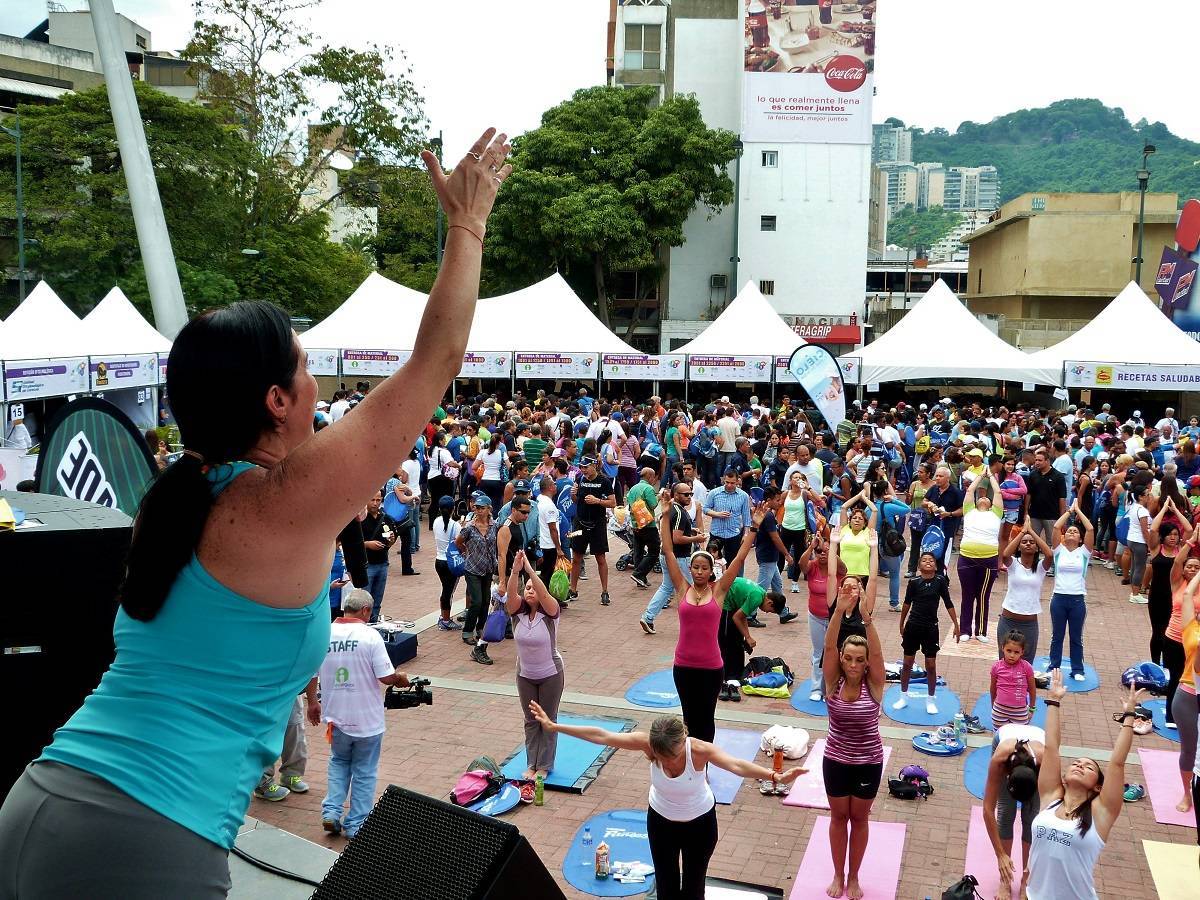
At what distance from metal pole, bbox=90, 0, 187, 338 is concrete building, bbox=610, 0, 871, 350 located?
92.8ft

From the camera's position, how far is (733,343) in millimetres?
26516

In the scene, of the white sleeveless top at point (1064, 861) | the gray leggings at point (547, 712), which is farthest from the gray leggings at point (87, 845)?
the gray leggings at point (547, 712)

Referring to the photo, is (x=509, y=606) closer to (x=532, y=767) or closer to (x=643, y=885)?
(x=532, y=767)

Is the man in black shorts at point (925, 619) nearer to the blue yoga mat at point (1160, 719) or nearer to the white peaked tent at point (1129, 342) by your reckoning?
the blue yoga mat at point (1160, 719)

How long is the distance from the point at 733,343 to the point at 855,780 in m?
20.6

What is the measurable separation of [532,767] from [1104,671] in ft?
21.3

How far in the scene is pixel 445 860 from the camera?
101 inches

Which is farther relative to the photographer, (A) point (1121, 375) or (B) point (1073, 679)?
(A) point (1121, 375)

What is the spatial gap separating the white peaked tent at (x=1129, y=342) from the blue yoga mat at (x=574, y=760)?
60.2 ft

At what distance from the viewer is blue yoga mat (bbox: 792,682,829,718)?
9984mm

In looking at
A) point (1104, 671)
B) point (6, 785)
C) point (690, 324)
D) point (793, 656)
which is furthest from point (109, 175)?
point (6, 785)

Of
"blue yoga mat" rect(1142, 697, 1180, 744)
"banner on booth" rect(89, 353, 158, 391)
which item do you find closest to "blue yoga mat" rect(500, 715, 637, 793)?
"blue yoga mat" rect(1142, 697, 1180, 744)

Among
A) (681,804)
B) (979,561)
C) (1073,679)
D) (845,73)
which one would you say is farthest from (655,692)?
(845,73)

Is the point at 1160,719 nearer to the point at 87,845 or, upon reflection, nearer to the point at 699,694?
the point at 699,694
